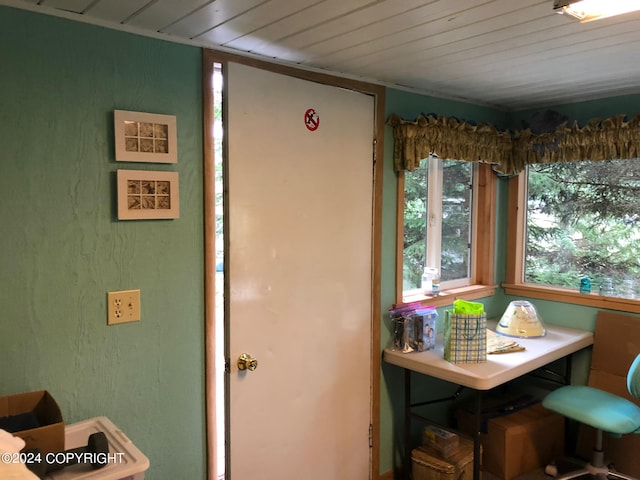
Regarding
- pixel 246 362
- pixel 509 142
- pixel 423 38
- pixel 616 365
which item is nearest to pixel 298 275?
pixel 246 362

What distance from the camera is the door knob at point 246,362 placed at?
2072mm

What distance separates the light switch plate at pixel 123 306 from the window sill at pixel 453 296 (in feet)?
4.77

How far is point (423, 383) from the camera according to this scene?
9.73 ft

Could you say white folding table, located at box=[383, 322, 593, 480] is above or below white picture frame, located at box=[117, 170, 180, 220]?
below

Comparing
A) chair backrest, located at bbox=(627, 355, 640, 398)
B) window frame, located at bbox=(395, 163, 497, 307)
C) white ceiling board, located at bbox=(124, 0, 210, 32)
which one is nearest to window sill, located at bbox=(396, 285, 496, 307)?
window frame, located at bbox=(395, 163, 497, 307)

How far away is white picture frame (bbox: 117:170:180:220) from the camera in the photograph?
5.74ft

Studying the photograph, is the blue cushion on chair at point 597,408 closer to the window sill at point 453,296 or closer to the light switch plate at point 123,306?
the window sill at point 453,296

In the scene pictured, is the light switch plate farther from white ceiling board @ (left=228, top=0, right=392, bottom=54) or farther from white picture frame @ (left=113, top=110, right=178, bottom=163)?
white ceiling board @ (left=228, top=0, right=392, bottom=54)

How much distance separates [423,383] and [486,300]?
77 cm

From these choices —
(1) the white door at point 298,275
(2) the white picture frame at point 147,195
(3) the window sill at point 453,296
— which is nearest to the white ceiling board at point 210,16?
(1) the white door at point 298,275

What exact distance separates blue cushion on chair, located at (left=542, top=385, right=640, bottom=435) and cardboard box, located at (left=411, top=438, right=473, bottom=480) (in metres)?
0.52

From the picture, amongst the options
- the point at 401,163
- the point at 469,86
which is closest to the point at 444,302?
the point at 401,163

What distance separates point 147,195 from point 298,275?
2.49ft

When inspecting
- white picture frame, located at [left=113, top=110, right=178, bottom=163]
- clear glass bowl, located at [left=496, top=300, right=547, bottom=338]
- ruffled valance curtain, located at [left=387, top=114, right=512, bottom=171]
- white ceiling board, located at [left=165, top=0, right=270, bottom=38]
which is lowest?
clear glass bowl, located at [left=496, top=300, right=547, bottom=338]
